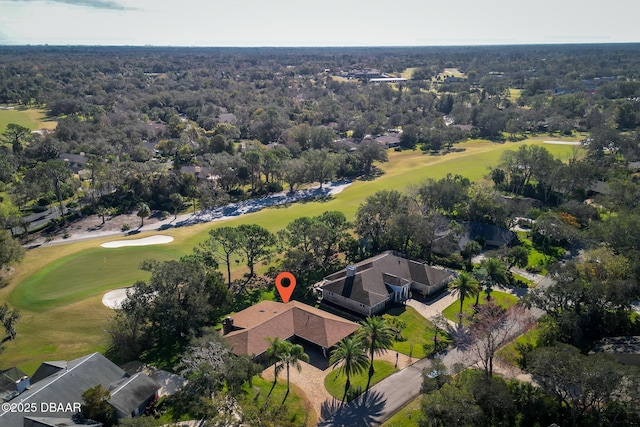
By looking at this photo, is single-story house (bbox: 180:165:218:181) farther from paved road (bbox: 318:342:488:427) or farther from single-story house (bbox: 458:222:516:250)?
paved road (bbox: 318:342:488:427)

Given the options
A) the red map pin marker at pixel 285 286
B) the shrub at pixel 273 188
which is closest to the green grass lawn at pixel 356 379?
the red map pin marker at pixel 285 286

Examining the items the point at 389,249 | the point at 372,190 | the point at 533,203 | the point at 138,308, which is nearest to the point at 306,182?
the point at 372,190

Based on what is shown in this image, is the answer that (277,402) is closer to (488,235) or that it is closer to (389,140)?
(488,235)

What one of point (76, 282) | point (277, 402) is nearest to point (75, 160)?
point (76, 282)

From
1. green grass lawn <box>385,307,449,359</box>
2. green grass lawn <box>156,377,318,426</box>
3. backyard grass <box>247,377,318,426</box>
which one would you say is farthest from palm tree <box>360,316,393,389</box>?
green grass lawn <box>156,377,318,426</box>

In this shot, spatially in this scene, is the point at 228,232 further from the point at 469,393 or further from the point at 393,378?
the point at 469,393

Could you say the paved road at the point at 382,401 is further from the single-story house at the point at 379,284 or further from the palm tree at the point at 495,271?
the palm tree at the point at 495,271

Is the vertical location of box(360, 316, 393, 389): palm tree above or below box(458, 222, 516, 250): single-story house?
above

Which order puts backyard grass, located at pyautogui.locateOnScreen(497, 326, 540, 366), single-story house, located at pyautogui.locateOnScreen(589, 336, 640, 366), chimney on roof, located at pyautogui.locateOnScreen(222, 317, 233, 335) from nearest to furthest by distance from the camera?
single-story house, located at pyautogui.locateOnScreen(589, 336, 640, 366), backyard grass, located at pyautogui.locateOnScreen(497, 326, 540, 366), chimney on roof, located at pyautogui.locateOnScreen(222, 317, 233, 335)
